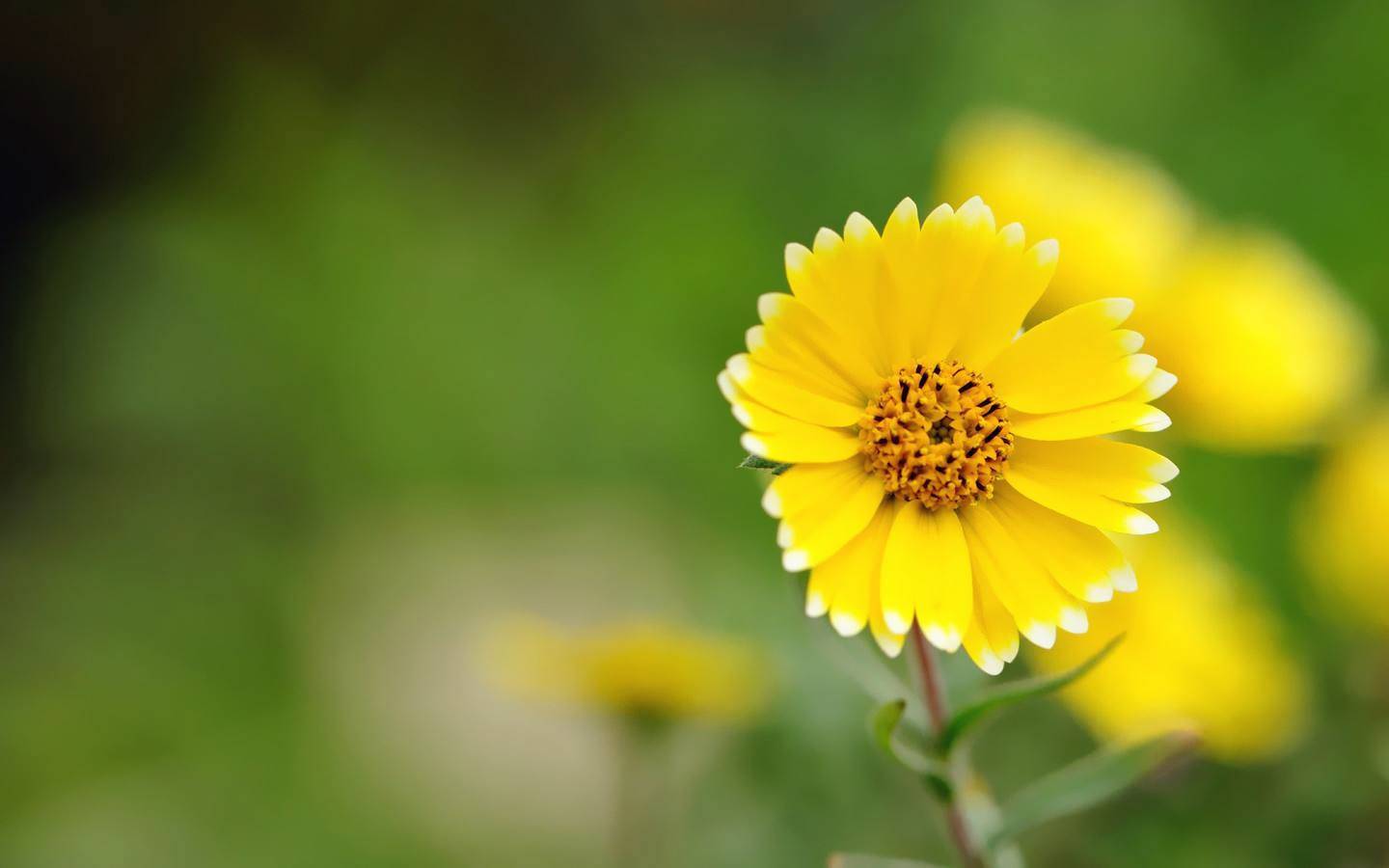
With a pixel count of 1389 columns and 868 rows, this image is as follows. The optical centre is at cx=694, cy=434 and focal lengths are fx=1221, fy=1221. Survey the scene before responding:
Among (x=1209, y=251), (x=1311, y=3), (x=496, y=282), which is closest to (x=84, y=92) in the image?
(x=496, y=282)

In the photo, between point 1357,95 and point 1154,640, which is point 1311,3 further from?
point 1154,640

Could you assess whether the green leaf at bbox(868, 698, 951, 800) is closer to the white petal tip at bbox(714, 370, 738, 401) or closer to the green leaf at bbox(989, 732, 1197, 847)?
the green leaf at bbox(989, 732, 1197, 847)

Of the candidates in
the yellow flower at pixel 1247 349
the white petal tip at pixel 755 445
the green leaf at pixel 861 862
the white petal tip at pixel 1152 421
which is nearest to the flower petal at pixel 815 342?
the white petal tip at pixel 755 445

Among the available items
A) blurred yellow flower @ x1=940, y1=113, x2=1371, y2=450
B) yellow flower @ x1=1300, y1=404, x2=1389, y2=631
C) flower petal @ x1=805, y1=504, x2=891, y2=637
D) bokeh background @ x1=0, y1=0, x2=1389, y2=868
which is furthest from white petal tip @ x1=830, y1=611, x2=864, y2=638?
yellow flower @ x1=1300, y1=404, x2=1389, y2=631

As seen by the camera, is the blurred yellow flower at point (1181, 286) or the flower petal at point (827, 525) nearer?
the flower petal at point (827, 525)

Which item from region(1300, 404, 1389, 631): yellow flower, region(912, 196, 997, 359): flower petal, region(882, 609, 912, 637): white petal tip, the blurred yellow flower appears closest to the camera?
region(882, 609, 912, 637): white petal tip

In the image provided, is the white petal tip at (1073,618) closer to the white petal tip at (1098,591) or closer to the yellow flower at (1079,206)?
the white petal tip at (1098,591)
